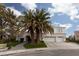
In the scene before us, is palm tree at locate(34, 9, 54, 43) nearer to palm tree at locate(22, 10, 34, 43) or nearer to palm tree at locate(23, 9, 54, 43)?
palm tree at locate(23, 9, 54, 43)

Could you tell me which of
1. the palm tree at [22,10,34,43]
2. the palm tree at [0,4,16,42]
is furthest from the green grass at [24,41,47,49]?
the palm tree at [0,4,16,42]

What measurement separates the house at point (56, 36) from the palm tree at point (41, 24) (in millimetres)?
177

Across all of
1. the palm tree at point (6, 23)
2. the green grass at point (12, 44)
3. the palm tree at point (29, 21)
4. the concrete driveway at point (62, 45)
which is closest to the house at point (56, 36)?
the concrete driveway at point (62, 45)

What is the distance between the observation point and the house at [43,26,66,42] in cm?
1302

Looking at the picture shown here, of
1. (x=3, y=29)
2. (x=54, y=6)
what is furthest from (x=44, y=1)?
(x=3, y=29)

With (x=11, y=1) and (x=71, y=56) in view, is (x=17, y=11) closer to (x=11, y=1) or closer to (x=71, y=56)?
(x=11, y=1)

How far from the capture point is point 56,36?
1338cm

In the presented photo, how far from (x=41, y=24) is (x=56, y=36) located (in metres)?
0.80

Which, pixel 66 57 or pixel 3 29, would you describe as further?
pixel 3 29

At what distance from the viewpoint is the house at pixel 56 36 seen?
13020 mm

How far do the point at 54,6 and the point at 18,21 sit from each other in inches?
63.0

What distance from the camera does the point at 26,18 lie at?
13047 mm

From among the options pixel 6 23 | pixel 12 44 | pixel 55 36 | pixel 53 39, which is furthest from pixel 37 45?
pixel 6 23

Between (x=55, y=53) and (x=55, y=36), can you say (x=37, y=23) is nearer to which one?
(x=55, y=36)
